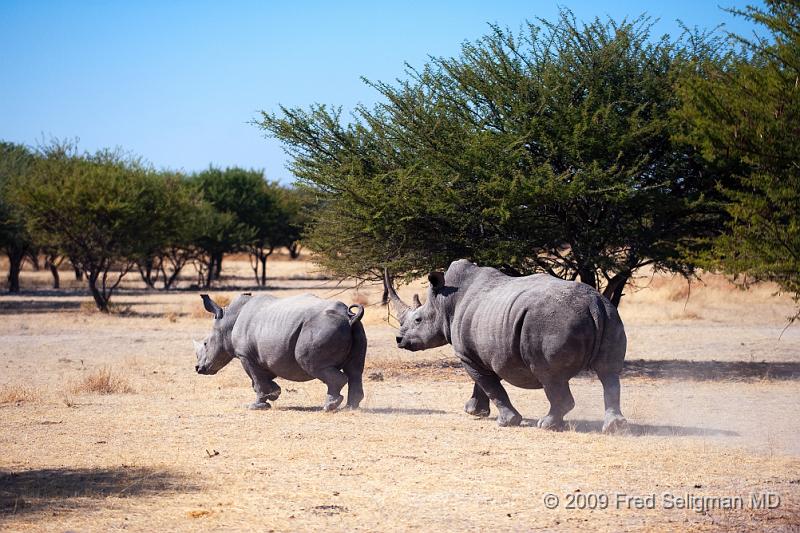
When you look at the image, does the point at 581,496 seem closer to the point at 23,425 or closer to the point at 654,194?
the point at 23,425

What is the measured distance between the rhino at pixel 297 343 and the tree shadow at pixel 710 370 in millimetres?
6979

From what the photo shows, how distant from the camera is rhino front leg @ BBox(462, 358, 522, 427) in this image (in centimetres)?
1165

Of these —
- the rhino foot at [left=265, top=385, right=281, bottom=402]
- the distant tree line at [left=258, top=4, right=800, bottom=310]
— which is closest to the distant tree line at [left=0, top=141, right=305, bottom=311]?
the distant tree line at [left=258, top=4, right=800, bottom=310]

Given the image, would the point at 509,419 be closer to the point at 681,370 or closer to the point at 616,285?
the point at 681,370

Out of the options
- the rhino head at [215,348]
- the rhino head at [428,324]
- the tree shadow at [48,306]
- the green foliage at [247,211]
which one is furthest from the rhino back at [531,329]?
the green foliage at [247,211]

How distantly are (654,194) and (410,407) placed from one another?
23.5 feet

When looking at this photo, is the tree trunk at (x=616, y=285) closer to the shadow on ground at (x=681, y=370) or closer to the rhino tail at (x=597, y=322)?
the shadow on ground at (x=681, y=370)

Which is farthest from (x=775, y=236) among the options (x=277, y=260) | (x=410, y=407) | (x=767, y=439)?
(x=277, y=260)

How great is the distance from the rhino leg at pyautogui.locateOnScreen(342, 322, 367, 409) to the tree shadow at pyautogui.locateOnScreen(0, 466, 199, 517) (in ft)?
13.8

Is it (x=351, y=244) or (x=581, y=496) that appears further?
(x=351, y=244)

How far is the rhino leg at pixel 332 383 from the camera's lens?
41.2ft

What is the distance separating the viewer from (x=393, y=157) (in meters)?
19.3

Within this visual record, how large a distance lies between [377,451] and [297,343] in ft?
9.86

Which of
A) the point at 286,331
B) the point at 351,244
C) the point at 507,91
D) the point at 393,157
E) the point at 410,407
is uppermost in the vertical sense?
the point at 507,91
